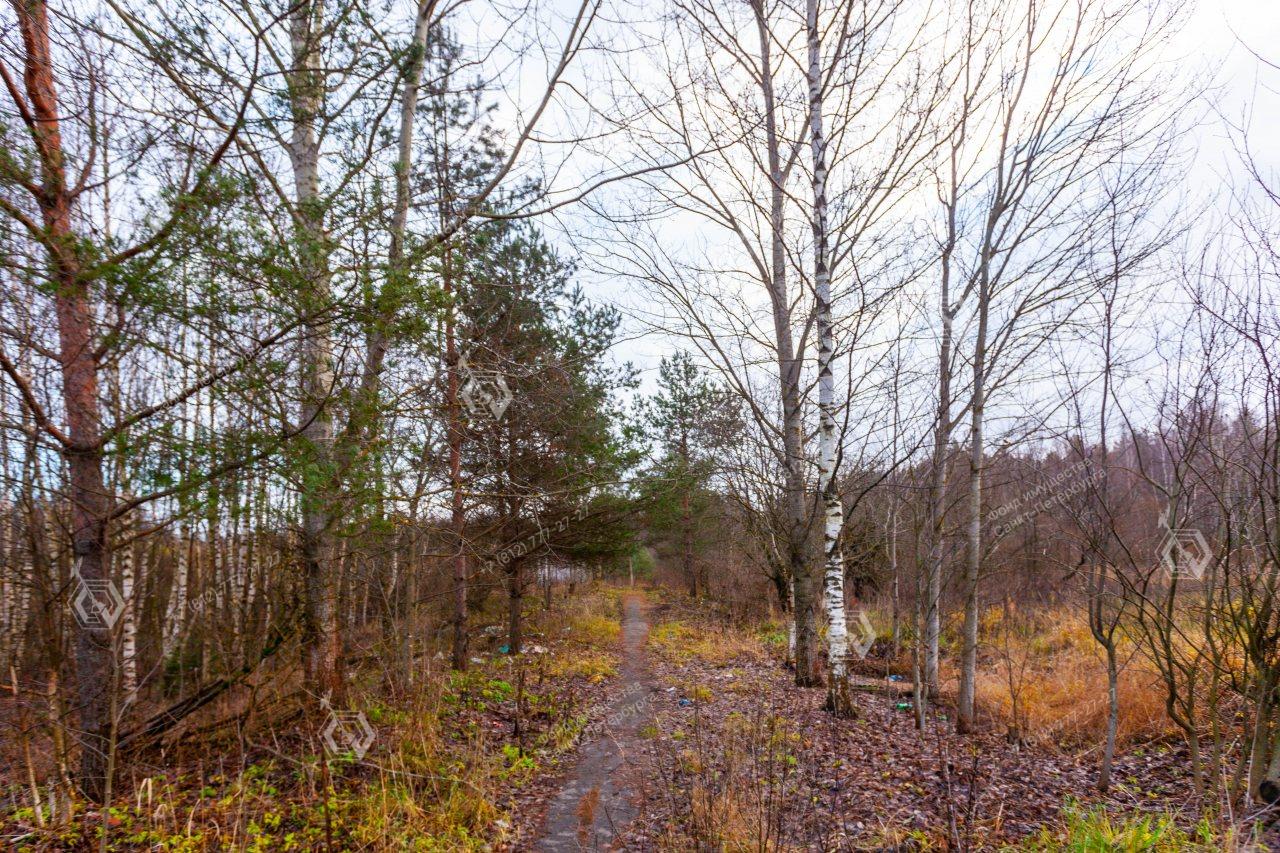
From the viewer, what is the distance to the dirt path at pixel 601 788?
14.5 feet

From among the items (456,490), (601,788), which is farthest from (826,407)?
(601,788)

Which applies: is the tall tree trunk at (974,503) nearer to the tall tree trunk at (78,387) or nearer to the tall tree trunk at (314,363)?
the tall tree trunk at (314,363)

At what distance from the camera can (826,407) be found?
6473 mm

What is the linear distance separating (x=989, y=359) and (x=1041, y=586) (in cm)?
1104

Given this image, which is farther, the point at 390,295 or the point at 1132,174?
the point at 1132,174

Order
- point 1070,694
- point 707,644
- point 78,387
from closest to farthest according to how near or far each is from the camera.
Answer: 1. point 78,387
2. point 1070,694
3. point 707,644

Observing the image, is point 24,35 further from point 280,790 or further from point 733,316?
point 733,316

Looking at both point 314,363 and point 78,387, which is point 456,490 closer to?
point 314,363

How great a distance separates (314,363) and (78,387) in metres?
1.38

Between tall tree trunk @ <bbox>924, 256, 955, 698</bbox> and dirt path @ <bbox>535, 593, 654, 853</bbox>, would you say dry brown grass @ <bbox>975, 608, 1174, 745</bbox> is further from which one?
dirt path @ <bbox>535, 593, 654, 853</bbox>

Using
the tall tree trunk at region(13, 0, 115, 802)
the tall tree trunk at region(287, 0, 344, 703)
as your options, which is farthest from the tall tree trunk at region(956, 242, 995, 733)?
the tall tree trunk at region(13, 0, 115, 802)

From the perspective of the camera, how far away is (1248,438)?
386 cm

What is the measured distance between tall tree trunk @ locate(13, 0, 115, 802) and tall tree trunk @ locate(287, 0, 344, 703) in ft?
3.57

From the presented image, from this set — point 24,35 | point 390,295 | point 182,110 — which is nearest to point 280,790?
point 390,295
